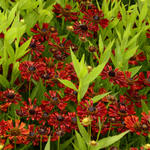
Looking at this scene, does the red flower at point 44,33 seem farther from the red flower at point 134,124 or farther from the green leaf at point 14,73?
the red flower at point 134,124

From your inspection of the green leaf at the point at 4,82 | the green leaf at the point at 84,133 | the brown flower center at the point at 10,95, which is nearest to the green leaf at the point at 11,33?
the green leaf at the point at 4,82

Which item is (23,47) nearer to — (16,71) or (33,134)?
(16,71)

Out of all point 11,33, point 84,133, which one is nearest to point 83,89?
point 84,133

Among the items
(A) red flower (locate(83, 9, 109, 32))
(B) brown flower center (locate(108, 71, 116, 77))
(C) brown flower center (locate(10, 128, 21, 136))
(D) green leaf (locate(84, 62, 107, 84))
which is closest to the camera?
(C) brown flower center (locate(10, 128, 21, 136))

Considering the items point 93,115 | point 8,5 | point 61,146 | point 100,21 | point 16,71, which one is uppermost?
point 8,5

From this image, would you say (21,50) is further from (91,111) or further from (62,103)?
(91,111)

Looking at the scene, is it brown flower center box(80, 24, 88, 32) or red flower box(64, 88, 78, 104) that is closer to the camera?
red flower box(64, 88, 78, 104)

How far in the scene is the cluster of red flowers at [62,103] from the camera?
0.87 metres

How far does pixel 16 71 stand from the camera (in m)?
1.14

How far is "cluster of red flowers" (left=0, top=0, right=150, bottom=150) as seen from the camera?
872 mm

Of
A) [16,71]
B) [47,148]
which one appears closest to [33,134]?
[47,148]

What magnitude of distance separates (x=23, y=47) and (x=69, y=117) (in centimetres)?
39

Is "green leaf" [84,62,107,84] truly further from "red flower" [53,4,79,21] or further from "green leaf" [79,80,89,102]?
"red flower" [53,4,79,21]

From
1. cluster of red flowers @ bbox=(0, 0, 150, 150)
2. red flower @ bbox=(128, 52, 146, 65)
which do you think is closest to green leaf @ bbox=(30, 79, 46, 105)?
cluster of red flowers @ bbox=(0, 0, 150, 150)
